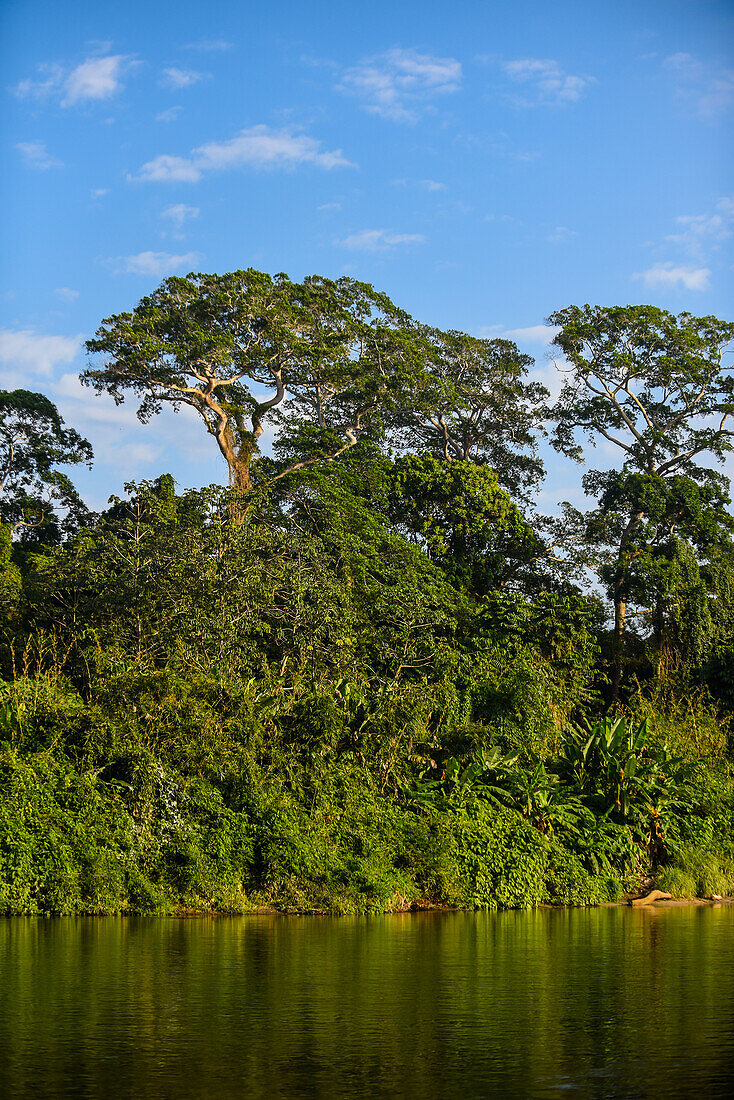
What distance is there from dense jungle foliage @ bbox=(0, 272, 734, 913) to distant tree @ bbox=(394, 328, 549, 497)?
3.88 feet

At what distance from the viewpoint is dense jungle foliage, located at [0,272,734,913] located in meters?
18.1

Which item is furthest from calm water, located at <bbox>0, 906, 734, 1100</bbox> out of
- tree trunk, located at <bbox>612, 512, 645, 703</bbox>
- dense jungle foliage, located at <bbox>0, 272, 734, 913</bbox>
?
tree trunk, located at <bbox>612, 512, 645, 703</bbox>

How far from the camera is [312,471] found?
29500mm

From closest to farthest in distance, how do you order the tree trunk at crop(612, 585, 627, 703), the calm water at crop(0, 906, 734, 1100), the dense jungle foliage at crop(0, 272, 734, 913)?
the calm water at crop(0, 906, 734, 1100)
the dense jungle foliage at crop(0, 272, 734, 913)
the tree trunk at crop(612, 585, 627, 703)

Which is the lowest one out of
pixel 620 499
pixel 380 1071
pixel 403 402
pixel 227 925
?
pixel 227 925

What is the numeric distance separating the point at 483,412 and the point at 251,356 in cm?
907

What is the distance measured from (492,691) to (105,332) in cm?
1641

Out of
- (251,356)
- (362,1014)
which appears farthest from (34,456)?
(362,1014)

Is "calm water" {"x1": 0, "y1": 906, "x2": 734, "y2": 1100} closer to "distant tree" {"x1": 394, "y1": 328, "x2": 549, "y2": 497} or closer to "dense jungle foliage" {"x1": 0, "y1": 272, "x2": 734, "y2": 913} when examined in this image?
"dense jungle foliage" {"x1": 0, "y1": 272, "x2": 734, "y2": 913}

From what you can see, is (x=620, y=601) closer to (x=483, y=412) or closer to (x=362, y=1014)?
(x=483, y=412)

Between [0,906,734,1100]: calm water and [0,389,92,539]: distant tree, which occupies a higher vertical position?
[0,389,92,539]: distant tree

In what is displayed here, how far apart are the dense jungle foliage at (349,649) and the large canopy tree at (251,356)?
90 millimetres

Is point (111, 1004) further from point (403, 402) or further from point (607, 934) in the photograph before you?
point (403, 402)

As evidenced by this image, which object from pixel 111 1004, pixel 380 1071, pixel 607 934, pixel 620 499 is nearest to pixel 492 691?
pixel 607 934
